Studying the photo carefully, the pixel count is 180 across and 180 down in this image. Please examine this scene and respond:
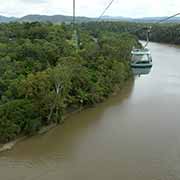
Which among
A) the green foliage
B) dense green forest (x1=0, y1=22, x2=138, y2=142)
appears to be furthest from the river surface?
dense green forest (x1=0, y1=22, x2=138, y2=142)

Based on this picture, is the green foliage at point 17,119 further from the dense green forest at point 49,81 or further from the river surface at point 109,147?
the river surface at point 109,147

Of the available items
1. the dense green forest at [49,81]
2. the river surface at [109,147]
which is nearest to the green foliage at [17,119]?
the dense green forest at [49,81]

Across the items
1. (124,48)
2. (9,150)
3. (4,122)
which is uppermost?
(124,48)

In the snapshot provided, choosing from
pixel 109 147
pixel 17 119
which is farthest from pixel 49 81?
Result: pixel 109 147

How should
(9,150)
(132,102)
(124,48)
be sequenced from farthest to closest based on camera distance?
1. (124,48)
2. (132,102)
3. (9,150)

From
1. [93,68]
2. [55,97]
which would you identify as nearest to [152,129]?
[55,97]

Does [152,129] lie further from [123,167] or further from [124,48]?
[124,48]

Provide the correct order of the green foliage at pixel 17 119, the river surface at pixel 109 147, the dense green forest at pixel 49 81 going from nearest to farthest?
1. the river surface at pixel 109 147
2. the green foliage at pixel 17 119
3. the dense green forest at pixel 49 81
